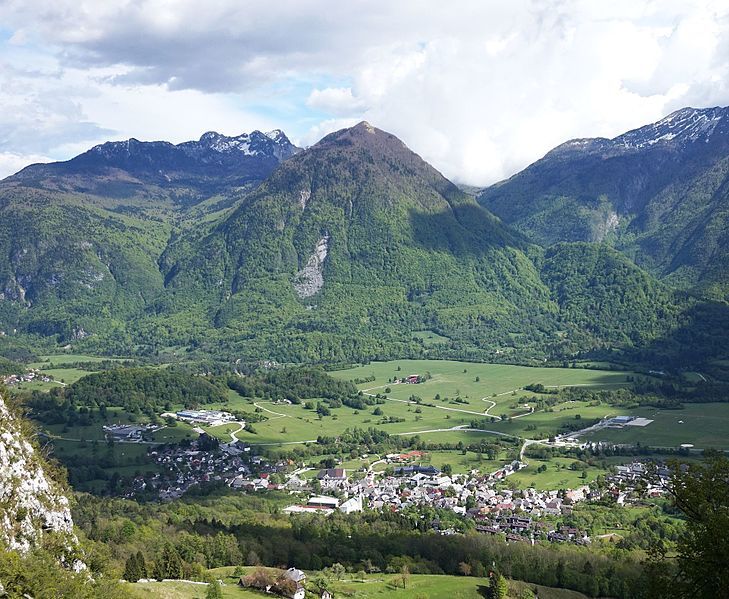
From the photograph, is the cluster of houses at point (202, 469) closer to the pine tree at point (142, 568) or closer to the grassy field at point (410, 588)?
the grassy field at point (410, 588)

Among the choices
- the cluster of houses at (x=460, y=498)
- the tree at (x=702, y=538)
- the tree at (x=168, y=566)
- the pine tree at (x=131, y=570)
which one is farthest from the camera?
the cluster of houses at (x=460, y=498)

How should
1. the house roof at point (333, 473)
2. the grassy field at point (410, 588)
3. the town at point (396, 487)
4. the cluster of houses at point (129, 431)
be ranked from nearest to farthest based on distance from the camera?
the grassy field at point (410, 588)
the town at point (396, 487)
the house roof at point (333, 473)
the cluster of houses at point (129, 431)

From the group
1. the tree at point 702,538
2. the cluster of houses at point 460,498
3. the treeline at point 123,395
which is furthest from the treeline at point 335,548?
the treeline at point 123,395

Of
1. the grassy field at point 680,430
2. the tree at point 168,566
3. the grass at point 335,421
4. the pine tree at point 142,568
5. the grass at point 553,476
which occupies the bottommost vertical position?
the grass at point 553,476

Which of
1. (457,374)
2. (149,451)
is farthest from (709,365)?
(149,451)

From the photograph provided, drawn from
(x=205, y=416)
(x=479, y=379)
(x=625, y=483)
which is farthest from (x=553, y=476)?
(x=479, y=379)

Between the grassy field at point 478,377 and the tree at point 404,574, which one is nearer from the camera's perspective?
the tree at point 404,574

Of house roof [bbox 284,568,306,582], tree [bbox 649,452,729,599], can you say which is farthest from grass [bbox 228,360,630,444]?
tree [bbox 649,452,729,599]
